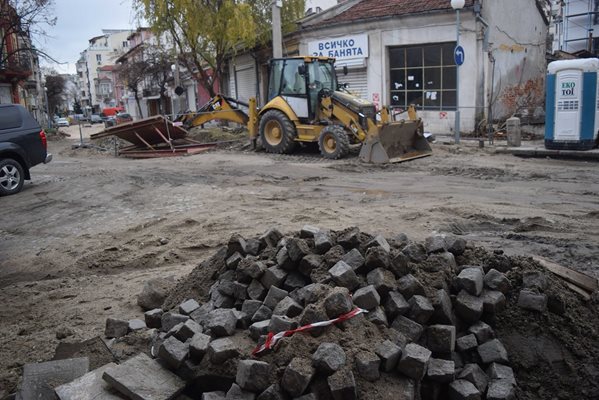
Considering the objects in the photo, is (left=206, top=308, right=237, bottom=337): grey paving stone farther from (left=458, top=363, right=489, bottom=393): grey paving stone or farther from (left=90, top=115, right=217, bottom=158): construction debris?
(left=90, top=115, right=217, bottom=158): construction debris

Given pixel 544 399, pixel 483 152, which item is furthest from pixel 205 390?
pixel 483 152

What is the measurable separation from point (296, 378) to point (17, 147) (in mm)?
11427

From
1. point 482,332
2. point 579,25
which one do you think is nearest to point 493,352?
point 482,332

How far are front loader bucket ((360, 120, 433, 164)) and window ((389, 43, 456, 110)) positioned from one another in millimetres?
6571

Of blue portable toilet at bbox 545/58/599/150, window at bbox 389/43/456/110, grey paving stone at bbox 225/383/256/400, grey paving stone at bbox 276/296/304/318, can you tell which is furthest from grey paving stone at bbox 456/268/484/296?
window at bbox 389/43/456/110

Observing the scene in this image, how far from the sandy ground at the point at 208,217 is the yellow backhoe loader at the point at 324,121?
78 cm

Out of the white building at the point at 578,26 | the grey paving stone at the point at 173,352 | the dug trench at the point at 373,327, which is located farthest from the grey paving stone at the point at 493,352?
the white building at the point at 578,26

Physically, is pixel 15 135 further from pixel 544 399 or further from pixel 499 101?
pixel 499 101

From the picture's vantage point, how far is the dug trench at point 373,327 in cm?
359

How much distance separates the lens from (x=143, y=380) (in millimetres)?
3652

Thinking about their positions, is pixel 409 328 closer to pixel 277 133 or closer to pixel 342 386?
pixel 342 386

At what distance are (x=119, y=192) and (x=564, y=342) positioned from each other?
30.5 ft

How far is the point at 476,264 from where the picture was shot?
4875mm

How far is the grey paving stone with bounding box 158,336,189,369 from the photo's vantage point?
3805 mm
